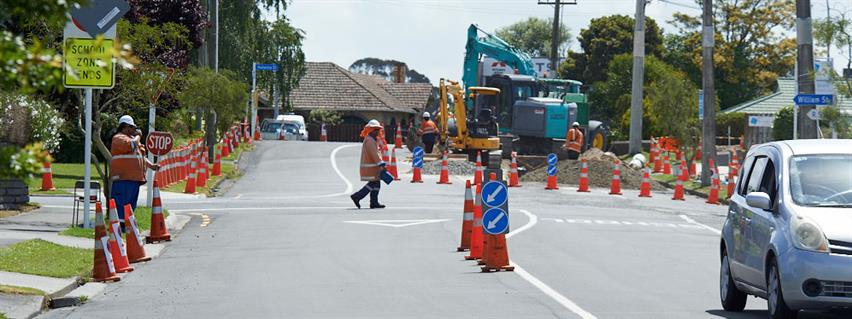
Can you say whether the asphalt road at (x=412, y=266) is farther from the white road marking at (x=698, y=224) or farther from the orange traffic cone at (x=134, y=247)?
the orange traffic cone at (x=134, y=247)

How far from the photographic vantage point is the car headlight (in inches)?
436

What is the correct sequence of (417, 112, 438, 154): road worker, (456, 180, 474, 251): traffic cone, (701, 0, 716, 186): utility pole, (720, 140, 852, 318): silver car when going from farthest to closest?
(417, 112, 438, 154): road worker, (701, 0, 716, 186): utility pole, (456, 180, 474, 251): traffic cone, (720, 140, 852, 318): silver car

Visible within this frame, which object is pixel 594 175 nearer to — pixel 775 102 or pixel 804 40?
pixel 804 40

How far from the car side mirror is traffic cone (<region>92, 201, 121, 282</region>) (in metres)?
7.05

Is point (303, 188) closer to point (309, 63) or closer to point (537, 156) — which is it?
point (537, 156)

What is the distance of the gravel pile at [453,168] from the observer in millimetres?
45625

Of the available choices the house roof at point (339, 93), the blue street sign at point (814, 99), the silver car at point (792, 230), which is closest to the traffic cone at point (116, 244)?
the silver car at point (792, 230)

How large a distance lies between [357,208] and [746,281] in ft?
54.0

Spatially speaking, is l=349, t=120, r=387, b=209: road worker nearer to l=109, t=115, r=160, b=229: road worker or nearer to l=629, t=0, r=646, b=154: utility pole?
l=109, t=115, r=160, b=229: road worker

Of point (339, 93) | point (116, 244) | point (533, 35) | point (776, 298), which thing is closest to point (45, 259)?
point (116, 244)

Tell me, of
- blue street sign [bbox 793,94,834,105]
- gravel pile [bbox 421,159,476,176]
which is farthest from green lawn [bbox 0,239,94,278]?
gravel pile [bbox 421,159,476,176]

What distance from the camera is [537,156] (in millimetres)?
49750

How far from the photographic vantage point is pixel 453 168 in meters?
46.0

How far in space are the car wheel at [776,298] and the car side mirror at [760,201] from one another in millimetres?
467
